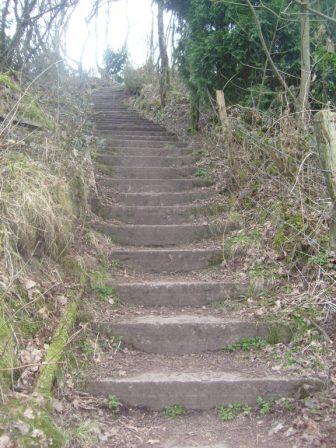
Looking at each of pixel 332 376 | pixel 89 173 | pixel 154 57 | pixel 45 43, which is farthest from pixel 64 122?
pixel 154 57

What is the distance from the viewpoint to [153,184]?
673cm

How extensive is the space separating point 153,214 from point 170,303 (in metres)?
1.69

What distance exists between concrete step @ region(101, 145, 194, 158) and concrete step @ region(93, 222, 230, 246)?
2.52 metres

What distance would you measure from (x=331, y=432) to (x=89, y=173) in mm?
4275

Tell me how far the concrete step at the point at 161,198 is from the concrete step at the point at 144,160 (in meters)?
1.25

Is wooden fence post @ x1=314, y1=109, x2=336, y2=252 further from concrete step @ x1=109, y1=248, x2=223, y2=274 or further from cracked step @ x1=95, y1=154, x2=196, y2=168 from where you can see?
A: cracked step @ x1=95, y1=154, x2=196, y2=168

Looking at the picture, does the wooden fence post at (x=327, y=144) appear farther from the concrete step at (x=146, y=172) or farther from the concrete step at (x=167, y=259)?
the concrete step at (x=146, y=172)

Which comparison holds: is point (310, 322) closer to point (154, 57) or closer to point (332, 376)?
point (332, 376)

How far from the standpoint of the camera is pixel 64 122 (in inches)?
267

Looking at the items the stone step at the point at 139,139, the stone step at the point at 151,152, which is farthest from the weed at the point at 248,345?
the stone step at the point at 139,139

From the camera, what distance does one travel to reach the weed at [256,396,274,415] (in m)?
3.30

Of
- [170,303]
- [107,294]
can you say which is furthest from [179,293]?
[107,294]

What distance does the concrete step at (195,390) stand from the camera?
3354 millimetres

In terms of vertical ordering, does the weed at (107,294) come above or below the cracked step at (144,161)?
below
